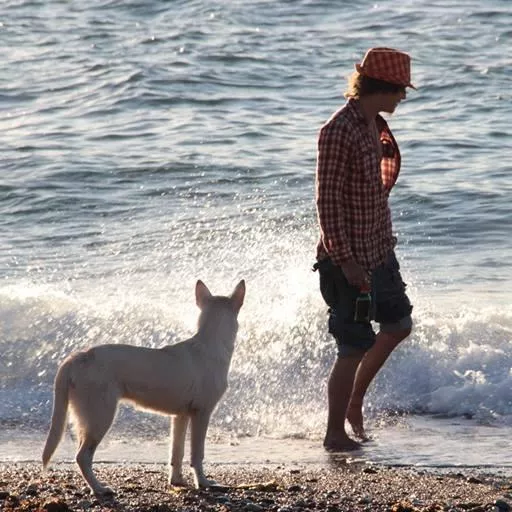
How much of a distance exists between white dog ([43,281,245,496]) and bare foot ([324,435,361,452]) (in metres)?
1.14

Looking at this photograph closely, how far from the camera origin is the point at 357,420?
7484 millimetres

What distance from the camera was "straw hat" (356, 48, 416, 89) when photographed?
21.4 ft

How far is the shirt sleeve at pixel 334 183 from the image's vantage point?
6496mm

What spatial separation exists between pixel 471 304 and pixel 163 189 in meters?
5.15

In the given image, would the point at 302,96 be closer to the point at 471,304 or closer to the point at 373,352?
the point at 471,304

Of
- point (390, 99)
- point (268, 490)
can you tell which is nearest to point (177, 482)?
point (268, 490)

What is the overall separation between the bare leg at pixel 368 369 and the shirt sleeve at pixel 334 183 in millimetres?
864

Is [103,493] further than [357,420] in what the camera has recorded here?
No

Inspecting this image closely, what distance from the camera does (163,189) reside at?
1445 cm

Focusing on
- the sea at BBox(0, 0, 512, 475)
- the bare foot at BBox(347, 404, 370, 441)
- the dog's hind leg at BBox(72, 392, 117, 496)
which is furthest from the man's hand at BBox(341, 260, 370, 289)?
the dog's hind leg at BBox(72, 392, 117, 496)

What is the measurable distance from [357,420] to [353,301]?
1072mm

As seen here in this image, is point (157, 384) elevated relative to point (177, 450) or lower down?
elevated

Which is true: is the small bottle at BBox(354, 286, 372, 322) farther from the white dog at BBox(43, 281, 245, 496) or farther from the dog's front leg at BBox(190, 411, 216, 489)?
the dog's front leg at BBox(190, 411, 216, 489)

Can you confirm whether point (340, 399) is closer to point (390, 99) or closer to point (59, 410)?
point (390, 99)
